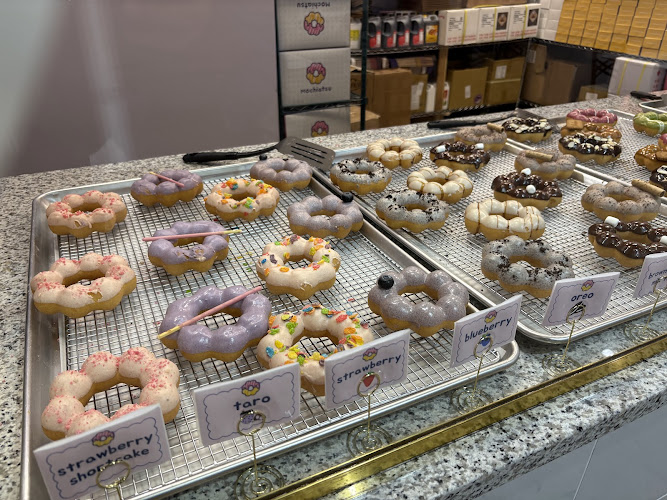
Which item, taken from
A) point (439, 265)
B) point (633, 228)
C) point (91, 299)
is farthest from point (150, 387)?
point (633, 228)

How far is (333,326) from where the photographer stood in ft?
3.96

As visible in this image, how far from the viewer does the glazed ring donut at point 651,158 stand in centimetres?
219

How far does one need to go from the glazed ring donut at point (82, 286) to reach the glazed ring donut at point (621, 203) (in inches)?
62.7

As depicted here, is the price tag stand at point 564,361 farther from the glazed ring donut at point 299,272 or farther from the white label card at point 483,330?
the glazed ring donut at point 299,272

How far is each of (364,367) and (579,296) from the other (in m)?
0.53

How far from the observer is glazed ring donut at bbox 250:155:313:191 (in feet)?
6.47

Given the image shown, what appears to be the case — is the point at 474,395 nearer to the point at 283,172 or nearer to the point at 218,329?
the point at 218,329

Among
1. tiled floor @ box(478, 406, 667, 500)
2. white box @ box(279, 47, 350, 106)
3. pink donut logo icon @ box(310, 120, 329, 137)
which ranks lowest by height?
pink donut logo icon @ box(310, 120, 329, 137)

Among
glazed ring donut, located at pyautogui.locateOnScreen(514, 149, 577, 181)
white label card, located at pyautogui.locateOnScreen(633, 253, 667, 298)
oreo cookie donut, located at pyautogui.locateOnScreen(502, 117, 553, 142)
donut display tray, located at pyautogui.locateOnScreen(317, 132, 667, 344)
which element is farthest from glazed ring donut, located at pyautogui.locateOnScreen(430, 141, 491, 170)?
white label card, located at pyautogui.locateOnScreen(633, 253, 667, 298)

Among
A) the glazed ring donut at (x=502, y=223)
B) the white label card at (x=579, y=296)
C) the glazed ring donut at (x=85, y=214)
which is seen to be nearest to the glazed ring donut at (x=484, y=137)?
the glazed ring donut at (x=502, y=223)

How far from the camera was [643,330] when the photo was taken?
128 centimetres

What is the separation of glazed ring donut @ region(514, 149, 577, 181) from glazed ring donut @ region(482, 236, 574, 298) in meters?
0.69

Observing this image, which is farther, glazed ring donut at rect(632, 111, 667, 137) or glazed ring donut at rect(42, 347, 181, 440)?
glazed ring donut at rect(632, 111, 667, 137)

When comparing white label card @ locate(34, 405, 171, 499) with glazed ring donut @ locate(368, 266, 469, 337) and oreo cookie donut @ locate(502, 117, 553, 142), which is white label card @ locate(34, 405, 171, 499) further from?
oreo cookie donut @ locate(502, 117, 553, 142)
